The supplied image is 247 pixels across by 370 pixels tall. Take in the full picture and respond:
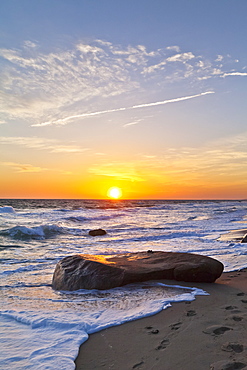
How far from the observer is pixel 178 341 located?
3.16 meters

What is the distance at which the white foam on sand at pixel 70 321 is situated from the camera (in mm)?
2936

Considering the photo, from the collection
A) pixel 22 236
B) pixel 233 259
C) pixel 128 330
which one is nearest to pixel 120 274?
pixel 128 330

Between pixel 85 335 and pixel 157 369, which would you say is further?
pixel 85 335

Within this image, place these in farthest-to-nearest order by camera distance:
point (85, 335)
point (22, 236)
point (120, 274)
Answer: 1. point (22, 236)
2. point (120, 274)
3. point (85, 335)

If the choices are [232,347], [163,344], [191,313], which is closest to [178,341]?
[163,344]

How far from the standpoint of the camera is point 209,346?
2.98 meters

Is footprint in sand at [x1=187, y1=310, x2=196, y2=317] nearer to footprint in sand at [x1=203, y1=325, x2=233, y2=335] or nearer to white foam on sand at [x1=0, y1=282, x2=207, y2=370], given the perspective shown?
white foam on sand at [x1=0, y1=282, x2=207, y2=370]

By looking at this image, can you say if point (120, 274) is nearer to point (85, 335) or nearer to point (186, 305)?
point (186, 305)

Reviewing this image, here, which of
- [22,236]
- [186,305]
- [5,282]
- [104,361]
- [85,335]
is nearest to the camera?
[104,361]

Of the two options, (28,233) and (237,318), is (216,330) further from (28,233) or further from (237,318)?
(28,233)

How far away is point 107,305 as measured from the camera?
4492 mm

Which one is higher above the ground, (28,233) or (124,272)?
(124,272)

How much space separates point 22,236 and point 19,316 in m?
10.5

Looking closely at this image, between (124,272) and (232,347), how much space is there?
2.93 meters
